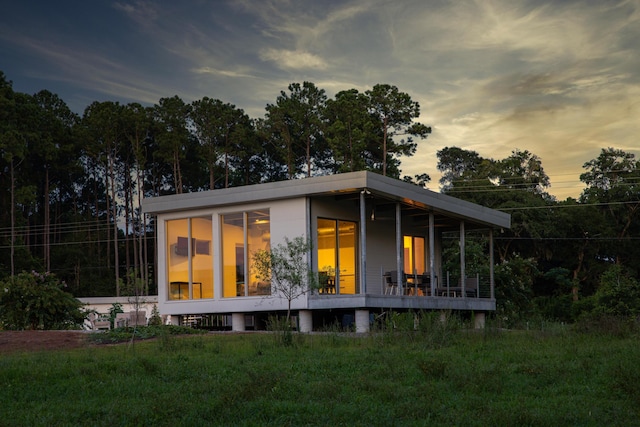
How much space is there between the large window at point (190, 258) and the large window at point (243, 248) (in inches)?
22.2

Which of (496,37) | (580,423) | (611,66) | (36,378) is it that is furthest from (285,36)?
(580,423)

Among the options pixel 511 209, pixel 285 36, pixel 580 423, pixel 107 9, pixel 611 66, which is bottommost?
pixel 580 423

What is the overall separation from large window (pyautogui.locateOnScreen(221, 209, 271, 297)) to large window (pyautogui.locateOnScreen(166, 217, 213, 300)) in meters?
0.56

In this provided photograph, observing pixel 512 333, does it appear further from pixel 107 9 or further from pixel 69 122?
pixel 69 122

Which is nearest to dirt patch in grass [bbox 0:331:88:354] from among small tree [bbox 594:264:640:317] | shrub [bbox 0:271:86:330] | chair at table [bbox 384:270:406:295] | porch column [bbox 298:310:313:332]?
shrub [bbox 0:271:86:330]

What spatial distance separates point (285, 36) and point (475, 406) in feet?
65.4

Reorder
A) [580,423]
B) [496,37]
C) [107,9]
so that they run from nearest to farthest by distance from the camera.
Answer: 1. [580,423]
2. [496,37]
3. [107,9]

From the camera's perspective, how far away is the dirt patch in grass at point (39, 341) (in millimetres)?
14336

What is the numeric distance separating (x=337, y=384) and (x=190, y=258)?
40.2 ft

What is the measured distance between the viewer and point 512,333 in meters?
15.0

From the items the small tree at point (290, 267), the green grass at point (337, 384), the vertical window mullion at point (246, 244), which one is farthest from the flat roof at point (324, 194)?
the green grass at point (337, 384)

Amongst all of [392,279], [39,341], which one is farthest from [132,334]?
[392,279]

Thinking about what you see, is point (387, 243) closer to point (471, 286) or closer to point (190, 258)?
point (471, 286)

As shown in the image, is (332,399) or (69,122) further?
(69,122)
